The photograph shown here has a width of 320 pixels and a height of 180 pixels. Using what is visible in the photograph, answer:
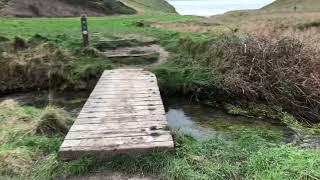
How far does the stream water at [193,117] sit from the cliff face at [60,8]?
61.2ft

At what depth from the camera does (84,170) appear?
5.74 metres

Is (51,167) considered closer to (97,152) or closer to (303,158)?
(97,152)

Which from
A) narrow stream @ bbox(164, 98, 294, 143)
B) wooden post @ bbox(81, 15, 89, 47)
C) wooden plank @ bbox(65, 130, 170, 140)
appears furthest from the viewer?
wooden post @ bbox(81, 15, 89, 47)

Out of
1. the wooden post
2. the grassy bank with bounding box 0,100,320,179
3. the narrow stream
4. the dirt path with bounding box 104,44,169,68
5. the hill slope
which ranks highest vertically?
the hill slope

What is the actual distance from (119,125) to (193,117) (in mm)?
3981

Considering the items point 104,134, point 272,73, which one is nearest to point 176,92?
point 272,73

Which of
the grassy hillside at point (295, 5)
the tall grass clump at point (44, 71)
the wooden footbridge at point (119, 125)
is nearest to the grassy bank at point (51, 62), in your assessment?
the tall grass clump at point (44, 71)

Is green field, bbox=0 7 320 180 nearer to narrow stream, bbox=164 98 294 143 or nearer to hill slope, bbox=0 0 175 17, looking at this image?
narrow stream, bbox=164 98 294 143

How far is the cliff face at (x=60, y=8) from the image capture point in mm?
30891

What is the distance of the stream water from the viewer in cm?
960

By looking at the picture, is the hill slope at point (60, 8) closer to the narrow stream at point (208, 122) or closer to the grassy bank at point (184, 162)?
the narrow stream at point (208, 122)

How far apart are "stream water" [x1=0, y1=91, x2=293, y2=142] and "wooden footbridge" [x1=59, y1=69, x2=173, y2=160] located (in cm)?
92

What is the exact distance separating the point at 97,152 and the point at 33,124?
218 centimetres

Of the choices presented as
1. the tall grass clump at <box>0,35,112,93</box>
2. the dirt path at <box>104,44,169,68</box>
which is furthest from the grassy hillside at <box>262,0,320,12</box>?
the tall grass clump at <box>0,35,112,93</box>
